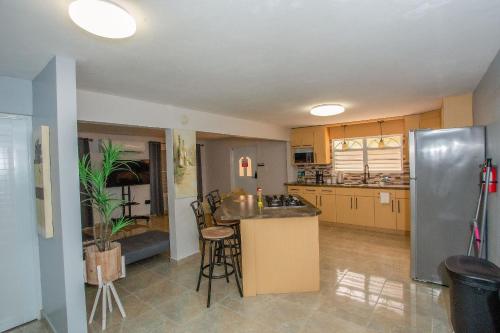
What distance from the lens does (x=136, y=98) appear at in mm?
3242

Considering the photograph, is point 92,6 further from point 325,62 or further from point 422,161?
point 422,161

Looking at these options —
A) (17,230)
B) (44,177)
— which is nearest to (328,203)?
(44,177)

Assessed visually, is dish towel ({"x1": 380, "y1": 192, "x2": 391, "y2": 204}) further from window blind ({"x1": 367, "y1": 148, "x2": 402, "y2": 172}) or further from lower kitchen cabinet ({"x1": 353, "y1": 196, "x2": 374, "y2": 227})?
window blind ({"x1": 367, "y1": 148, "x2": 402, "y2": 172})

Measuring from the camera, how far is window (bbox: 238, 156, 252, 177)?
7.23m

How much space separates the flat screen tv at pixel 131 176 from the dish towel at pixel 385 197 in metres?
5.23

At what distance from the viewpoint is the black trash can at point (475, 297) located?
68.9 inches

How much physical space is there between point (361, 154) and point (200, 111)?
3.77 m

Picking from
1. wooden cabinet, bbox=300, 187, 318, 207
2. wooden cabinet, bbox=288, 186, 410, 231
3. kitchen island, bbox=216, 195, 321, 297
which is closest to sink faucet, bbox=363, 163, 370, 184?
wooden cabinet, bbox=288, 186, 410, 231

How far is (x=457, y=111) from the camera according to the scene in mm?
3465

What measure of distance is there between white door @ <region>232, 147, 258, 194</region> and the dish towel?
3.30 m

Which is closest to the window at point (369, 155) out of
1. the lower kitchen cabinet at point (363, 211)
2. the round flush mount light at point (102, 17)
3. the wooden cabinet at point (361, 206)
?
the wooden cabinet at point (361, 206)

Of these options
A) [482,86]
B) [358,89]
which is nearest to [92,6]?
[358,89]

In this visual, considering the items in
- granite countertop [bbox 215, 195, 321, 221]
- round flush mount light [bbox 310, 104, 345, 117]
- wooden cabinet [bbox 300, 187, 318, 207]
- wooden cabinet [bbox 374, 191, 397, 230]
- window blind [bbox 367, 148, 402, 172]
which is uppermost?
round flush mount light [bbox 310, 104, 345, 117]

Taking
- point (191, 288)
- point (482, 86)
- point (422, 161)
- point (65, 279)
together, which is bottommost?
point (191, 288)
